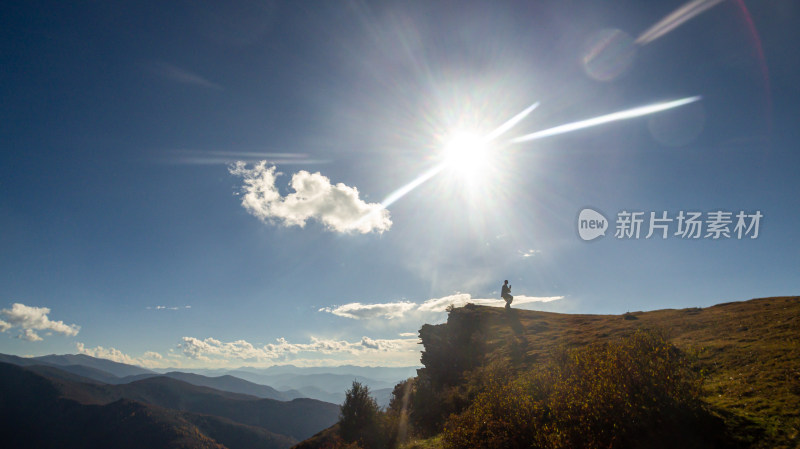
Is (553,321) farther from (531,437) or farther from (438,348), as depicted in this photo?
(531,437)

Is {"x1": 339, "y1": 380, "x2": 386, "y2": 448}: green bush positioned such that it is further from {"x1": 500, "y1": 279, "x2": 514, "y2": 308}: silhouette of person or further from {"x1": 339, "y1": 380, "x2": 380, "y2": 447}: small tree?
{"x1": 500, "y1": 279, "x2": 514, "y2": 308}: silhouette of person

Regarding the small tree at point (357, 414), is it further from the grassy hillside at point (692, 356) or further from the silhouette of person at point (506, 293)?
the silhouette of person at point (506, 293)

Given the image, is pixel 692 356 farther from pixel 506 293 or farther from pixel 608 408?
A: pixel 506 293

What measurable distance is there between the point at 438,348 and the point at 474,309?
410 inches

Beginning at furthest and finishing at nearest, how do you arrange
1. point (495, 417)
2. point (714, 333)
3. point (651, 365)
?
point (714, 333) < point (495, 417) < point (651, 365)

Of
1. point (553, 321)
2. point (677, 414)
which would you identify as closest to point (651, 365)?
point (677, 414)

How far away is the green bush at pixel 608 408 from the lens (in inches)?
401

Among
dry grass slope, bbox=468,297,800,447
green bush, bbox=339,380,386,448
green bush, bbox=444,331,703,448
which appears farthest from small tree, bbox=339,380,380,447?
green bush, bbox=444,331,703,448

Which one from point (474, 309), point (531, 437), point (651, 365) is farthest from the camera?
point (474, 309)

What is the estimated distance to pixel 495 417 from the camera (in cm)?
1327

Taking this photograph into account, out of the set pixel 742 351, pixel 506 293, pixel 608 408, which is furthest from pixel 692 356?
pixel 506 293

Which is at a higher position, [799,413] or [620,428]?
[799,413]

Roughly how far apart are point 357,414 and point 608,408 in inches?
1196

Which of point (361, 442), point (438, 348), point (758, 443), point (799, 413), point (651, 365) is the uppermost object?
point (651, 365)
